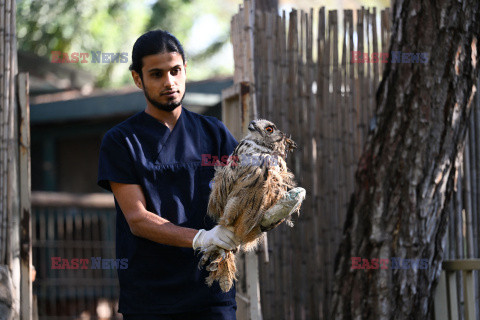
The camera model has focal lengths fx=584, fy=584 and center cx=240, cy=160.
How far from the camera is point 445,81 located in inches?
159

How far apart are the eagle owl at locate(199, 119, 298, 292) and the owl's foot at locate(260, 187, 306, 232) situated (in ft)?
0.15

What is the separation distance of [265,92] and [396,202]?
1.35m

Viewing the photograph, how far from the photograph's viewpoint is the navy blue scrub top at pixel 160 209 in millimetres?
2695

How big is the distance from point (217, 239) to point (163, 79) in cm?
84

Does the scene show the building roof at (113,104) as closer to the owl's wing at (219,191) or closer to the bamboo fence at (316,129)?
the bamboo fence at (316,129)

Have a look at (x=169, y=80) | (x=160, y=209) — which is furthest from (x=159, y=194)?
(x=169, y=80)

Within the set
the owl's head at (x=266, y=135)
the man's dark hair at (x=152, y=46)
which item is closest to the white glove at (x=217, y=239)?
the owl's head at (x=266, y=135)

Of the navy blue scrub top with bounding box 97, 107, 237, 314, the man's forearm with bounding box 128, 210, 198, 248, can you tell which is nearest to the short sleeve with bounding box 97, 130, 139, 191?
the navy blue scrub top with bounding box 97, 107, 237, 314

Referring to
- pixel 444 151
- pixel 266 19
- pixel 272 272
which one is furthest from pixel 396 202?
pixel 266 19

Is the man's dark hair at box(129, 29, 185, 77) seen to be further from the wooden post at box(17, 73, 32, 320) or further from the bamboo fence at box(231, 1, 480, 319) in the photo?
the bamboo fence at box(231, 1, 480, 319)

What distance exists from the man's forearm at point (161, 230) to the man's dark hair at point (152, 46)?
0.75m

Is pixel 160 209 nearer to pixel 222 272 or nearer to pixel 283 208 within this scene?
pixel 222 272

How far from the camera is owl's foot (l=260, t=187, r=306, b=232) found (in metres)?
2.38

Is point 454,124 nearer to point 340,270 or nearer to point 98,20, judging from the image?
point 340,270
